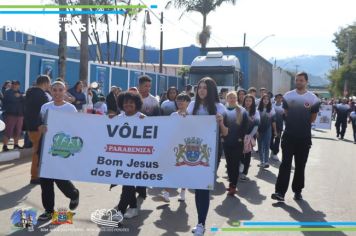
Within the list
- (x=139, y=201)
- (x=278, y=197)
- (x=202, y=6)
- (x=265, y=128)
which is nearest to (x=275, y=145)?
(x=265, y=128)

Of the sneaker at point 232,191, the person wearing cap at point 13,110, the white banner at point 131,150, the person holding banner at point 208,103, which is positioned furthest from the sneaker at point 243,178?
the person wearing cap at point 13,110

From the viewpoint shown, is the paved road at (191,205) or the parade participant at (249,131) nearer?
the paved road at (191,205)

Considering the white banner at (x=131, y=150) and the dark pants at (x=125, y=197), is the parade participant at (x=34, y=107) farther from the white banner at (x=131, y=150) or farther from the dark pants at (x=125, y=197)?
the dark pants at (x=125, y=197)

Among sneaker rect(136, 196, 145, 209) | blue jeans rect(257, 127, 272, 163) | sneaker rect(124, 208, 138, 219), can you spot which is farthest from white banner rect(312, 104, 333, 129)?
sneaker rect(124, 208, 138, 219)

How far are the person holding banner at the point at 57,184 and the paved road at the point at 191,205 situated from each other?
26 cm

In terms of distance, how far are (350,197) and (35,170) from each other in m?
5.33

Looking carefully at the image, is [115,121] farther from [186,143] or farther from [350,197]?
[350,197]

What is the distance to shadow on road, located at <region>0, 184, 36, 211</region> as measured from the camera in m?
6.53

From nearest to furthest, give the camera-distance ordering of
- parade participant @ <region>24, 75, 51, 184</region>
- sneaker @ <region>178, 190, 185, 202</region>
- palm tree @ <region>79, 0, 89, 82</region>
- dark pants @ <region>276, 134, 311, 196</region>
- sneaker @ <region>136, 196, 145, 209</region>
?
sneaker @ <region>136, 196, 145, 209</region> < sneaker @ <region>178, 190, 185, 202</region> < dark pants @ <region>276, 134, 311, 196</region> < parade participant @ <region>24, 75, 51, 184</region> < palm tree @ <region>79, 0, 89, 82</region>

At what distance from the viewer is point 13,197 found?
702 centimetres

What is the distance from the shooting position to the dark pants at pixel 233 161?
7.56 m

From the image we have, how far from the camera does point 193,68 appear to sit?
2033 centimetres

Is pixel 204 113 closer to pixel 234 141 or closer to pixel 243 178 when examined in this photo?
pixel 234 141

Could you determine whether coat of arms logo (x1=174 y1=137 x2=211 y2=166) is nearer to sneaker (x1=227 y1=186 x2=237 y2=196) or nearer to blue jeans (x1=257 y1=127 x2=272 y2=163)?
sneaker (x1=227 y1=186 x2=237 y2=196)
